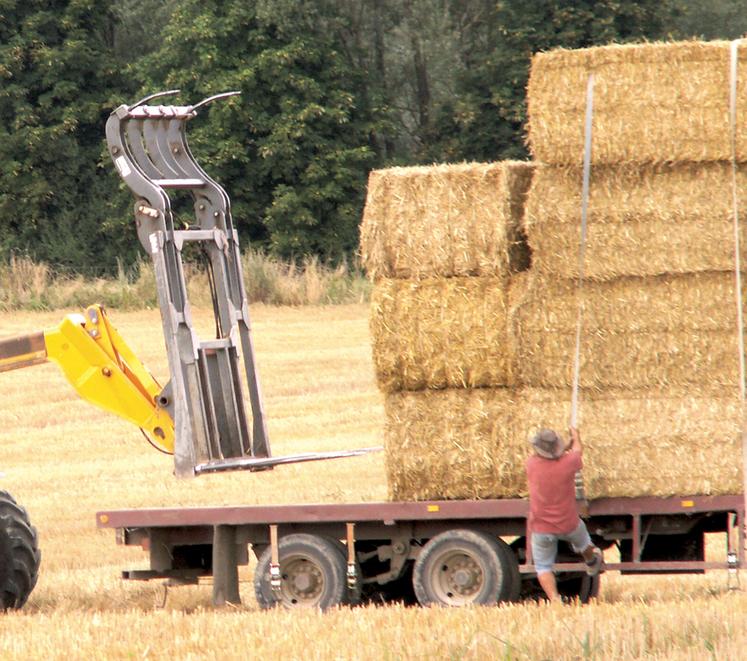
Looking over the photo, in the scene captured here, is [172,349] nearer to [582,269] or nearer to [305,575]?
[305,575]

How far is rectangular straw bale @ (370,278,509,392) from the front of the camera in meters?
11.1

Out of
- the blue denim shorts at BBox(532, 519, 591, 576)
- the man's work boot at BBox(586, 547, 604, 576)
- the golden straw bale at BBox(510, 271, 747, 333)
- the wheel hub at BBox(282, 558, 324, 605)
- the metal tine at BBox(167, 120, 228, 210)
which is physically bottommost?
the wheel hub at BBox(282, 558, 324, 605)

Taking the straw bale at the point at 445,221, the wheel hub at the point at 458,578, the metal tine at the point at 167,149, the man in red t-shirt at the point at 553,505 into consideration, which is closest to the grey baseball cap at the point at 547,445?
the man in red t-shirt at the point at 553,505

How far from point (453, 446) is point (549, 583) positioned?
3.55 ft

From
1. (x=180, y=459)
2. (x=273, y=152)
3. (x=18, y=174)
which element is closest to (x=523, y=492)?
(x=180, y=459)

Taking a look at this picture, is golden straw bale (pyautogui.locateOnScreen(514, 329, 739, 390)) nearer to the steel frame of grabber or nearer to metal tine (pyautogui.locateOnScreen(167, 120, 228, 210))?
the steel frame of grabber

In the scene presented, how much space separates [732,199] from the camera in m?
10.6

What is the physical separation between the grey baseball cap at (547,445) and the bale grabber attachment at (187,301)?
1.81 meters

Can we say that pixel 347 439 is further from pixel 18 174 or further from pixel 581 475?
pixel 18 174

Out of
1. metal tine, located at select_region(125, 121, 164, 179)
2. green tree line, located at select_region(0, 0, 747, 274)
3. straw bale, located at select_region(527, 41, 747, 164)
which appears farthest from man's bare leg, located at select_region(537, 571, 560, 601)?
green tree line, located at select_region(0, 0, 747, 274)

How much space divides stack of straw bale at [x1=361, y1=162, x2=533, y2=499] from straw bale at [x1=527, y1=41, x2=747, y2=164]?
585 mm

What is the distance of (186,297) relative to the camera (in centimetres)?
1126

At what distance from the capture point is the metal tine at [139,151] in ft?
37.6

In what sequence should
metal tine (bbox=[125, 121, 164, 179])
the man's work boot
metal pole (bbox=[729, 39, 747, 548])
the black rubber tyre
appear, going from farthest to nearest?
the black rubber tyre < metal tine (bbox=[125, 121, 164, 179]) < the man's work boot < metal pole (bbox=[729, 39, 747, 548])
